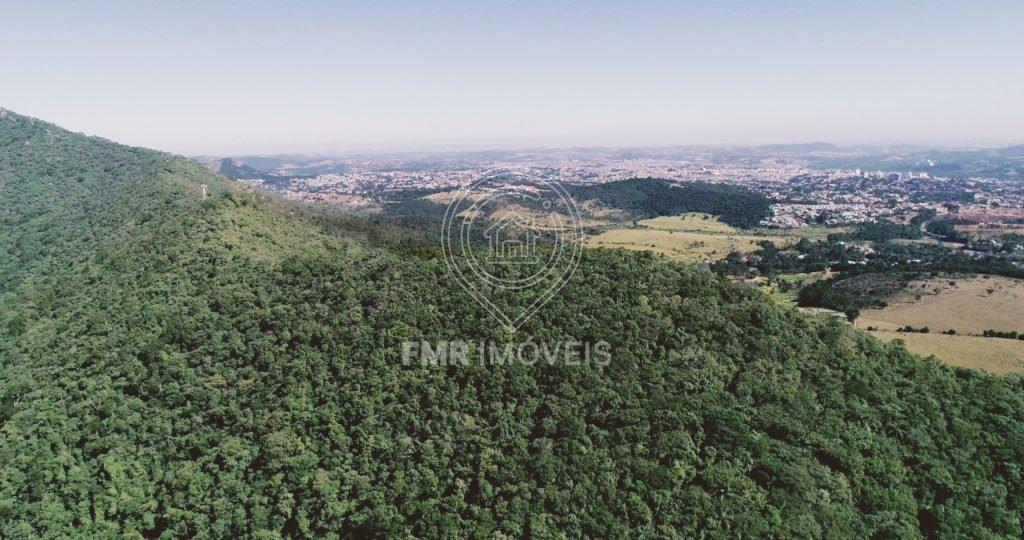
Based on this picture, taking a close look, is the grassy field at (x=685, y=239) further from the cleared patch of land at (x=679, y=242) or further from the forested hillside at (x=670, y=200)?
the forested hillside at (x=670, y=200)

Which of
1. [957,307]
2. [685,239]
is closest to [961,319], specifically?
[957,307]

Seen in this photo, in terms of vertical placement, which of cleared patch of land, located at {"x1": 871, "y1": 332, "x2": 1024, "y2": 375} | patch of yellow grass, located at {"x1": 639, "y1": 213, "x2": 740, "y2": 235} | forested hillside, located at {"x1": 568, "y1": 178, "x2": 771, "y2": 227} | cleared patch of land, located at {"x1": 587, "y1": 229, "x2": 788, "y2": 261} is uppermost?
forested hillside, located at {"x1": 568, "y1": 178, "x2": 771, "y2": 227}

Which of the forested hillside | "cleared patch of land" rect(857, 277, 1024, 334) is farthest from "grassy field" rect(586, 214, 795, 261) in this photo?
"cleared patch of land" rect(857, 277, 1024, 334)

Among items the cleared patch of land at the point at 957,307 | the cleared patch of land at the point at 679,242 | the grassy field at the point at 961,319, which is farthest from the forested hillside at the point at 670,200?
the grassy field at the point at 961,319

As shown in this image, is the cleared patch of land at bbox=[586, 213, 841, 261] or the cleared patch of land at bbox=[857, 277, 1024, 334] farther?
the cleared patch of land at bbox=[586, 213, 841, 261]

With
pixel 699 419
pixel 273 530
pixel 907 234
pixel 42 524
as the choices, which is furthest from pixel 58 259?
pixel 907 234

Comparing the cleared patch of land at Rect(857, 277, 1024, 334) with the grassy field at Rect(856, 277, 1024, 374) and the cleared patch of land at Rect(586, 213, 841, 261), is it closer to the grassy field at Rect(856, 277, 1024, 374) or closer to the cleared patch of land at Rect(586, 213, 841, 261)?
the grassy field at Rect(856, 277, 1024, 374)

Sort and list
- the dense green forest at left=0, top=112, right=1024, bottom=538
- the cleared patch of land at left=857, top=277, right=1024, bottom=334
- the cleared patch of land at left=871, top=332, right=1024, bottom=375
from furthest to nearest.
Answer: the cleared patch of land at left=857, top=277, right=1024, bottom=334 < the cleared patch of land at left=871, top=332, right=1024, bottom=375 < the dense green forest at left=0, top=112, right=1024, bottom=538
